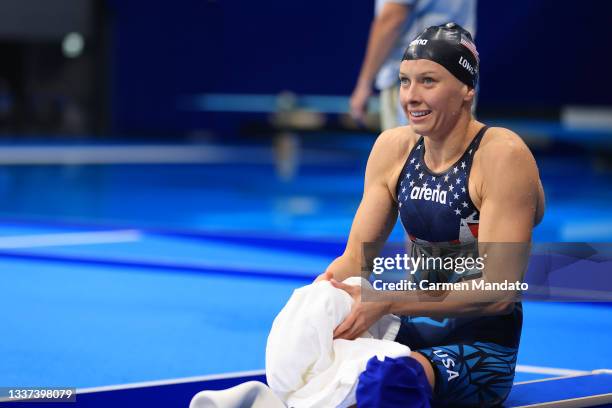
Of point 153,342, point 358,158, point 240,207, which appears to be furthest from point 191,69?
point 153,342

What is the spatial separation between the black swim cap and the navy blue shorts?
2.01 ft

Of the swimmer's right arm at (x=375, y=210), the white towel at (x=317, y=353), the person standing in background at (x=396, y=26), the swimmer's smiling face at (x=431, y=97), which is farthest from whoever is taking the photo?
the person standing in background at (x=396, y=26)

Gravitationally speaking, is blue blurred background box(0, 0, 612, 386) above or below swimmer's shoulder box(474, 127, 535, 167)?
above

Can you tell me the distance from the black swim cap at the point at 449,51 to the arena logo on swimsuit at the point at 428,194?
26cm

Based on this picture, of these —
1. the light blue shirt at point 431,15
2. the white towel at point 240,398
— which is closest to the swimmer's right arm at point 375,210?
the white towel at point 240,398

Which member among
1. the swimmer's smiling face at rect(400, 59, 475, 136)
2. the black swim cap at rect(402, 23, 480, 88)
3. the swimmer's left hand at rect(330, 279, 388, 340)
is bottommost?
the swimmer's left hand at rect(330, 279, 388, 340)

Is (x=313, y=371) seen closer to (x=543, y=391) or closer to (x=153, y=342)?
(x=543, y=391)

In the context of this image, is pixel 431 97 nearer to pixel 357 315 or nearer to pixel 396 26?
pixel 357 315

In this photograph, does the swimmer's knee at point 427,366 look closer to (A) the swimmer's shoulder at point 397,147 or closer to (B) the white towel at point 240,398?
(B) the white towel at point 240,398

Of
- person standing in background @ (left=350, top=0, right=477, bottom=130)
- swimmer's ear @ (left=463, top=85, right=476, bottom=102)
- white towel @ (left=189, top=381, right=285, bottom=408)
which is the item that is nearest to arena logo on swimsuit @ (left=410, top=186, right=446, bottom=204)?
swimmer's ear @ (left=463, top=85, right=476, bottom=102)

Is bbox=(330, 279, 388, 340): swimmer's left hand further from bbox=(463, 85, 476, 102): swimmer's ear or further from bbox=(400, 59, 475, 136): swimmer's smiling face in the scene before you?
bbox=(463, 85, 476, 102): swimmer's ear

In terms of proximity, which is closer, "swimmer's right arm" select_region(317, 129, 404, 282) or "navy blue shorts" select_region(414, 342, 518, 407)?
"navy blue shorts" select_region(414, 342, 518, 407)

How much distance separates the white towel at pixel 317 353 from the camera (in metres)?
2.39

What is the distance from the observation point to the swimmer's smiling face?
8.57 ft
